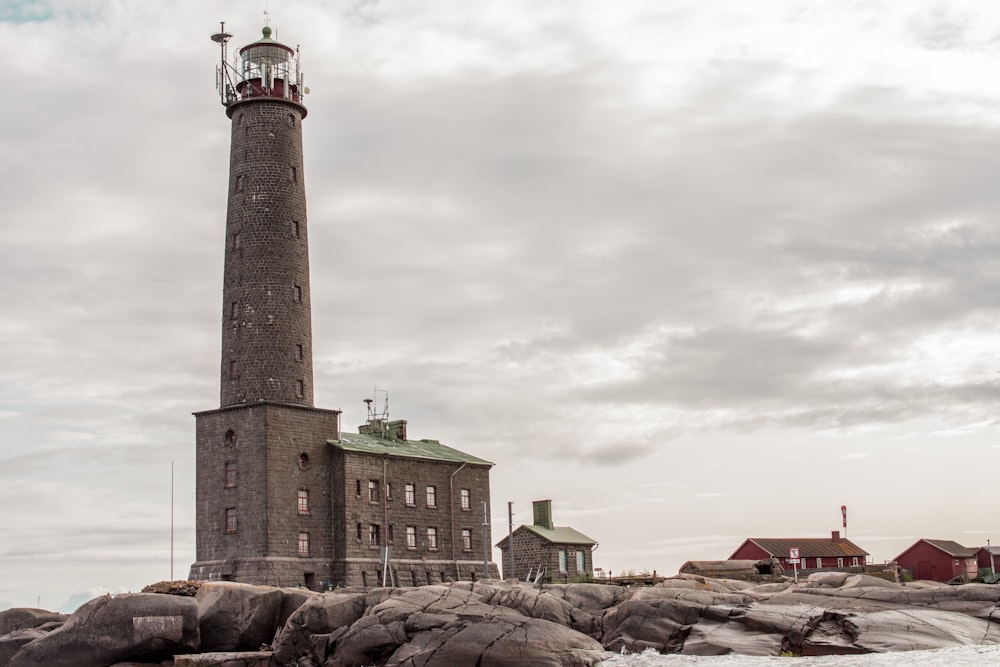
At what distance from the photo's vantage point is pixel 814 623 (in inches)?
1122

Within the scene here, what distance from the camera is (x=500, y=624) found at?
29.4 metres

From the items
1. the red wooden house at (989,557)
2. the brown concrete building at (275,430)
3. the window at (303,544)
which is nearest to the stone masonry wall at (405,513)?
the brown concrete building at (275,430)

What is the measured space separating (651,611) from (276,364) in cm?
2471

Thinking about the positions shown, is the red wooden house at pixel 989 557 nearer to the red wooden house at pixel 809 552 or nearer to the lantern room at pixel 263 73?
the red wooden house at pixel 809 552

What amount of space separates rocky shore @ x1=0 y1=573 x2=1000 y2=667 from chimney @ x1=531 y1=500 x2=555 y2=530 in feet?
87.7

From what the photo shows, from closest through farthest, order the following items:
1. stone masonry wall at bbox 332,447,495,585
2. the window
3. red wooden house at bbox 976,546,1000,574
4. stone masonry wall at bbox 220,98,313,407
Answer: the window, stone masonry wall at bbox 220,98,313,407, stone masonry wall at bbox 332,447,495,585, red wooden house at bbox 976,546,1000,574

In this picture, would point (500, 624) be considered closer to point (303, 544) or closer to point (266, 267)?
point (303, 544)

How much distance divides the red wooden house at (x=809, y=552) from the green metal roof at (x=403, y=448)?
14.2 m

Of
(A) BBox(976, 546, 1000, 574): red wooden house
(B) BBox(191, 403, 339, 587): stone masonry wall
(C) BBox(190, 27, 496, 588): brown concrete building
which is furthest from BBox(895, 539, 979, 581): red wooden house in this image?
(B) BBox(191, 403, 339, 587): stone masonry wall

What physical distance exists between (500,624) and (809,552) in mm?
38154

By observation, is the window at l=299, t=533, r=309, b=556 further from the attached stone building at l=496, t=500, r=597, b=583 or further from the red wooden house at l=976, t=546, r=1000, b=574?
the red wooden house at l=976, t=546, r=1000, b=574

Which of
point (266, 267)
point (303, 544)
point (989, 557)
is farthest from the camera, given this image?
point (989, 557)

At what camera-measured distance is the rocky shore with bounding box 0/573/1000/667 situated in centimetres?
2806

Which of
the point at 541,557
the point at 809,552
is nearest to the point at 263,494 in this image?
the point at 541,557
